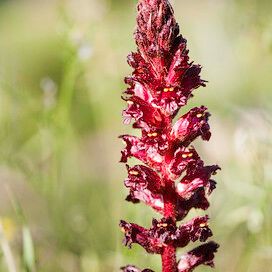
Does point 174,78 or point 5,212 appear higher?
point 5,212

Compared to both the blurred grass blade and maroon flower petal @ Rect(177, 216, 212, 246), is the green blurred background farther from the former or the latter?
maroon flower petal @ Rect(177, 216, 212, 246)

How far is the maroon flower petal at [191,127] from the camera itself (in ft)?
8.31

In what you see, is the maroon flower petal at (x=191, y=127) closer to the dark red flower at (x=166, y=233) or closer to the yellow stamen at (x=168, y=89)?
the yellow stamen at (x=168, y=89)

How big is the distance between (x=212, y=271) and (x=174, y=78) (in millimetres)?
2083

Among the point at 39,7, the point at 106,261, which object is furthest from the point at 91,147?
the point at 39,7

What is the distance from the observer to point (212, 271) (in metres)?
4.30

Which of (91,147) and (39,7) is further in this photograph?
(39,7)

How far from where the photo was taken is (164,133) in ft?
8.27

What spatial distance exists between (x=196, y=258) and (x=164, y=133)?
0.49 metres

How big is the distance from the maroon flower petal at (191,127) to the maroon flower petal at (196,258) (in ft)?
1.35

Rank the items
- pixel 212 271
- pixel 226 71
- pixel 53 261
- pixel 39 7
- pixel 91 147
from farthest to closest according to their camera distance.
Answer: pixel 39 7
pixel 91 147
pixel 226 71
pixel 53 261
pixel 212 271

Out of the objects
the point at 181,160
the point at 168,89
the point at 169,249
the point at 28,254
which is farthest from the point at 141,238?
the point at 28,254

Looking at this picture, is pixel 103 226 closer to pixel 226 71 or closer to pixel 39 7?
pixel 226 71

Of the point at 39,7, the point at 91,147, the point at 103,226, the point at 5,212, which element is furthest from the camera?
the point at 39,7
